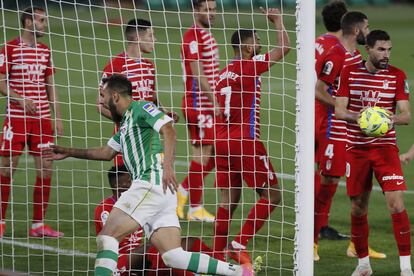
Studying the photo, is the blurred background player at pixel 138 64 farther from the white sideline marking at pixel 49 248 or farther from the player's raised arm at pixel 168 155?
the player's raised arm at pixel 168 155

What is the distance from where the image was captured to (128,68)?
34.4ft

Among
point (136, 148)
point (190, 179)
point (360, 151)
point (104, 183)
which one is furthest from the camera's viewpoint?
point (104, 183)

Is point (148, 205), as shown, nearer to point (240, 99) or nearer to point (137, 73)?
point (240, 99)

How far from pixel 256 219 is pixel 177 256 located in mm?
1811

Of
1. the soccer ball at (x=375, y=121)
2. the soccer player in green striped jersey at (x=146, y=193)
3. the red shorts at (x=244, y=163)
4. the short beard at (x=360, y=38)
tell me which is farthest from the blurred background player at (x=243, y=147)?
the soccer player in green striped jersey at (x=146, y=193)

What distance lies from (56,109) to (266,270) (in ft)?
9.87

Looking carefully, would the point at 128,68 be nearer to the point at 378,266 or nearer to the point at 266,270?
the point at 266,270

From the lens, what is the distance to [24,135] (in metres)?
11.1

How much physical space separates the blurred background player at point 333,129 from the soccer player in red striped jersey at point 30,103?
2.69 m

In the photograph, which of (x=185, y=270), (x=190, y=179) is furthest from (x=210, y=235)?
(x=185, y=270)

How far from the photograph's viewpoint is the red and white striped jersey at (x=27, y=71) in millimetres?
11000

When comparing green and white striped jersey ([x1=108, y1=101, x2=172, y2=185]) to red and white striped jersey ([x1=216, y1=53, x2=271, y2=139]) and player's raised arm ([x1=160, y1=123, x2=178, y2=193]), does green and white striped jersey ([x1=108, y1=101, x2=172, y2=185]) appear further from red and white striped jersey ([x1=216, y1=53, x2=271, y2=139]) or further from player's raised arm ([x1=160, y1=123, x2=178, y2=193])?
red and white striped jersey ([x1=216, y1=53, x2=271, y2=139])

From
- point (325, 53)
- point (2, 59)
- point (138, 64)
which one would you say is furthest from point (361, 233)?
point (2, 59)

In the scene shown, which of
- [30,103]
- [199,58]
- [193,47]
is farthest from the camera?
[199,58]
